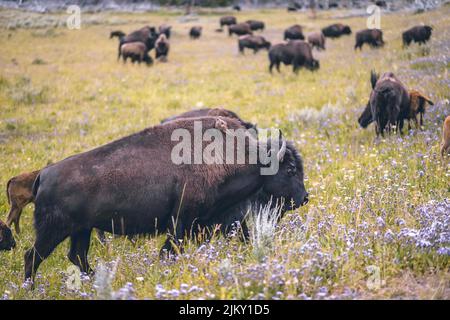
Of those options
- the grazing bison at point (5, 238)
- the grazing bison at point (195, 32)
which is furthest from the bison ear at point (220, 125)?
the grazing bison at point (195, 32)

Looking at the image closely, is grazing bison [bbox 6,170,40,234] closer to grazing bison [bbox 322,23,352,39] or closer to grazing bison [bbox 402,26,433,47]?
Result: grazing bison [bbox 402,26,433,47]

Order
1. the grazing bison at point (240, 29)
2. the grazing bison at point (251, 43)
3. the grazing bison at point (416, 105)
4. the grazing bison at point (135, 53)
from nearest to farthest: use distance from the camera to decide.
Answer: the grazing bison at point (416, 105) < the grazing bison at point (135, 53) < the grazing bison at point (251, 43) < the grazing bison at point (240, 29)

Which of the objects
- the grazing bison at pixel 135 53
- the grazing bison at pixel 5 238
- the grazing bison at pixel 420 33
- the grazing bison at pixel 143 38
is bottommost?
the grazing bison at pixel 5 238

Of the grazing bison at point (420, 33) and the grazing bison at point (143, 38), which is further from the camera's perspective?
the grazing bison at point (143, 38)

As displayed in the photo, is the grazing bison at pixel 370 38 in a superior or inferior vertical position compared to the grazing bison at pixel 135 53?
superior

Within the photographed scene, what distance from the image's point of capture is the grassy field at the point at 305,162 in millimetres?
3574

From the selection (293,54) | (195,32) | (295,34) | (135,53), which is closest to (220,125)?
(293,54)

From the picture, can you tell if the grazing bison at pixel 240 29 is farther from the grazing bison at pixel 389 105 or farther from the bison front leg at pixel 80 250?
the bison front leg at pixel 80 250

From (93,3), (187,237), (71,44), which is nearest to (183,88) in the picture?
(187,237)

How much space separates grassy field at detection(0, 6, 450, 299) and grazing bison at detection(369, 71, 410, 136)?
386 millimetres

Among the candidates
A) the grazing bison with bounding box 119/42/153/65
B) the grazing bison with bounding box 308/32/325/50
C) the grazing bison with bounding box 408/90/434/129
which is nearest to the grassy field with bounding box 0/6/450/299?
the grazing bison with bounding box 408/90/434/129

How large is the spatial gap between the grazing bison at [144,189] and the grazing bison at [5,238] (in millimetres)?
786

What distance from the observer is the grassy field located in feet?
11.7

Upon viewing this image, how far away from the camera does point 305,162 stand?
830cm
